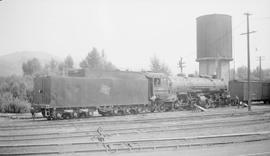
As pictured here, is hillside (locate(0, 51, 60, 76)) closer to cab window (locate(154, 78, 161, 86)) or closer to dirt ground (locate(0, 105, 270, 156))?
dirt ground (locate(0, 105, 270, 156))

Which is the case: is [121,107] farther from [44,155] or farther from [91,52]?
[91,52]

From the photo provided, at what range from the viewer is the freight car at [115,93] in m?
14.6

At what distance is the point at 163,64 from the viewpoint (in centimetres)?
6481

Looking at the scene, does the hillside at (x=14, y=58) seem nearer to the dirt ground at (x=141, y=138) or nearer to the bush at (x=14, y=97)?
the bush at (x=14, y=97)

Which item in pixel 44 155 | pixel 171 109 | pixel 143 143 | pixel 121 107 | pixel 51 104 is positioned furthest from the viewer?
pixel 171 109

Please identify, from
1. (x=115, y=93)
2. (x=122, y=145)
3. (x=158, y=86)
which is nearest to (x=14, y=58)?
(x=115, y=93)

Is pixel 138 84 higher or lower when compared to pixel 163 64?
lower

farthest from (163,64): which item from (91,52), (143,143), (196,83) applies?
(143,143)

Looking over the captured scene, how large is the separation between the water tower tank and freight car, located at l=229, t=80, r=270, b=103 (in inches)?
327

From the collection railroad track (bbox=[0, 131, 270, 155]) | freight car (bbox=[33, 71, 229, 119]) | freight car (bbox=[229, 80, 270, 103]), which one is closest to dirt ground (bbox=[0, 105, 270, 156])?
railroad track (bbox=[0, 131, 270, 155])

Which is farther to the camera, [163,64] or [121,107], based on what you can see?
[163,64]

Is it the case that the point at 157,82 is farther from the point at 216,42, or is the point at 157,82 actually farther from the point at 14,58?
the point at 216,42

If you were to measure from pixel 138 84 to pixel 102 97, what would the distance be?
123 inches

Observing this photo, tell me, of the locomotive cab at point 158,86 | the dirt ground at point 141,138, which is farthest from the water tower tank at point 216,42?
the dirt ground at point 141,138
